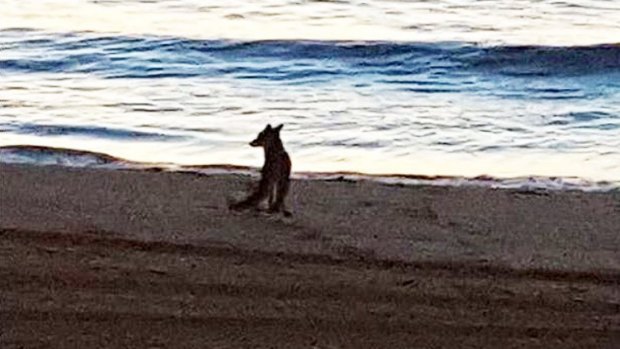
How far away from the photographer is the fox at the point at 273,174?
5.26 m

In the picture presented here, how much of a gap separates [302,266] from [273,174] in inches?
26.4

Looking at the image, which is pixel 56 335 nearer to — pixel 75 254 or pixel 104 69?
pixel 75 254

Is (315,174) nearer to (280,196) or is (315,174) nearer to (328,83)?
(280,196)

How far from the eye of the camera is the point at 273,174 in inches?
208

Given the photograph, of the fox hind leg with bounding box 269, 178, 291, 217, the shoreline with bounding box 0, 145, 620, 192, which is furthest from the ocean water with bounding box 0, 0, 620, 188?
the fox hind leg with bounding box 269, 178, 291, 217

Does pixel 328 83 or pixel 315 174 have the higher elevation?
pixel 328 83

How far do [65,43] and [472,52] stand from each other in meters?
2.79

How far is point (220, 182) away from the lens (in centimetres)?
603

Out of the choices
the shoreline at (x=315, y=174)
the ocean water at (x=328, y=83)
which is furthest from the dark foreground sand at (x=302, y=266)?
the ocean water at (x=328, y=83)

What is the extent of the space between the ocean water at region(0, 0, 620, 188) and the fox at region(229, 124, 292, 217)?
4.63 feet

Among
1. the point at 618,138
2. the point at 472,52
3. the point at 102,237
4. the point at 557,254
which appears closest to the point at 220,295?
the point at 102,237

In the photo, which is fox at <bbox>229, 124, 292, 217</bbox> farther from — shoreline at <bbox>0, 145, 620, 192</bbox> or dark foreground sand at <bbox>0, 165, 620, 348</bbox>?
shoreline at <bbox>0, 145, 620, 192</bbox>

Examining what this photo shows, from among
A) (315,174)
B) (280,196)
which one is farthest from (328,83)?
(280,196)

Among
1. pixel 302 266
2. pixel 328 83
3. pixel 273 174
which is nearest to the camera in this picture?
pixel 302 266
